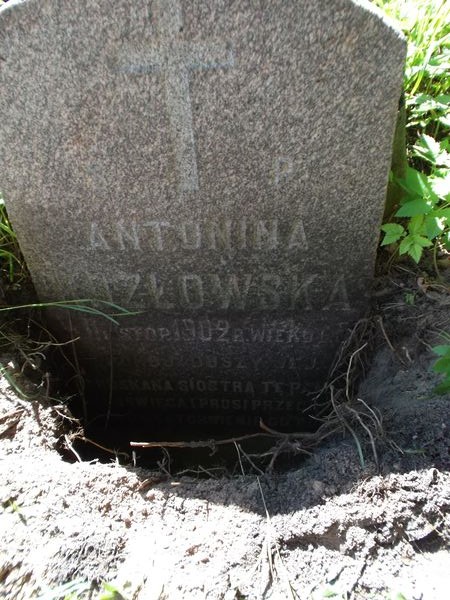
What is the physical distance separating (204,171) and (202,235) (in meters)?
0.20

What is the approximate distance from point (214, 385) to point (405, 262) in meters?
0.81

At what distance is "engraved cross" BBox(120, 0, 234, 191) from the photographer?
1.13m

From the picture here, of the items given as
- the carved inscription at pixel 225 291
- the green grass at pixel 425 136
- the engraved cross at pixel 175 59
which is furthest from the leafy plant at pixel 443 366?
the engraved cross at pixel 175 59

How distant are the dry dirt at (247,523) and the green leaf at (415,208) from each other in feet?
1.46

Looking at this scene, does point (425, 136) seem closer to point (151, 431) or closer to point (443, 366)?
point (443, 366)

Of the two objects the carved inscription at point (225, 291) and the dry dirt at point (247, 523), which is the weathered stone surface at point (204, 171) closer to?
the carved inscription at point (225, 291)

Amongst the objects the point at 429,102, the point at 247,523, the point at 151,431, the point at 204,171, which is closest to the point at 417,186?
the point at 429,102

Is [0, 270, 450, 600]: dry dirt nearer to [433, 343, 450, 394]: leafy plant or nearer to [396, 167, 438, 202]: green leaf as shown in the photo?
[433, 343, 450, 394]: leafy plant

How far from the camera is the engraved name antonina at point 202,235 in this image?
1.44m

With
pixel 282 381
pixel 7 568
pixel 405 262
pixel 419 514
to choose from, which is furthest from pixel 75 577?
pixel 405 262

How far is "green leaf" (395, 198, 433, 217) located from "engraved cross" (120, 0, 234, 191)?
2.02 feet

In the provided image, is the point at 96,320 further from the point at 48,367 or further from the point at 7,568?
the point at 7,568

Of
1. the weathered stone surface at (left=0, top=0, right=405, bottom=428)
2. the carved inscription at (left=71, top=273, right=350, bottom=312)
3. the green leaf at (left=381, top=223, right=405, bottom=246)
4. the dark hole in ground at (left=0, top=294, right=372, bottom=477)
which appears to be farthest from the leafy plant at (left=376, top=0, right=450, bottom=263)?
the dark hole in ground at (left=0, top=294, right=372, bottom=477)

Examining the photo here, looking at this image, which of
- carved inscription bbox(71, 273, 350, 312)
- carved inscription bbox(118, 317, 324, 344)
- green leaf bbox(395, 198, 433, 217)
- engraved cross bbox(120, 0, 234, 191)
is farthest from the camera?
carved inscription bbox(118, 317, 324, 344)
